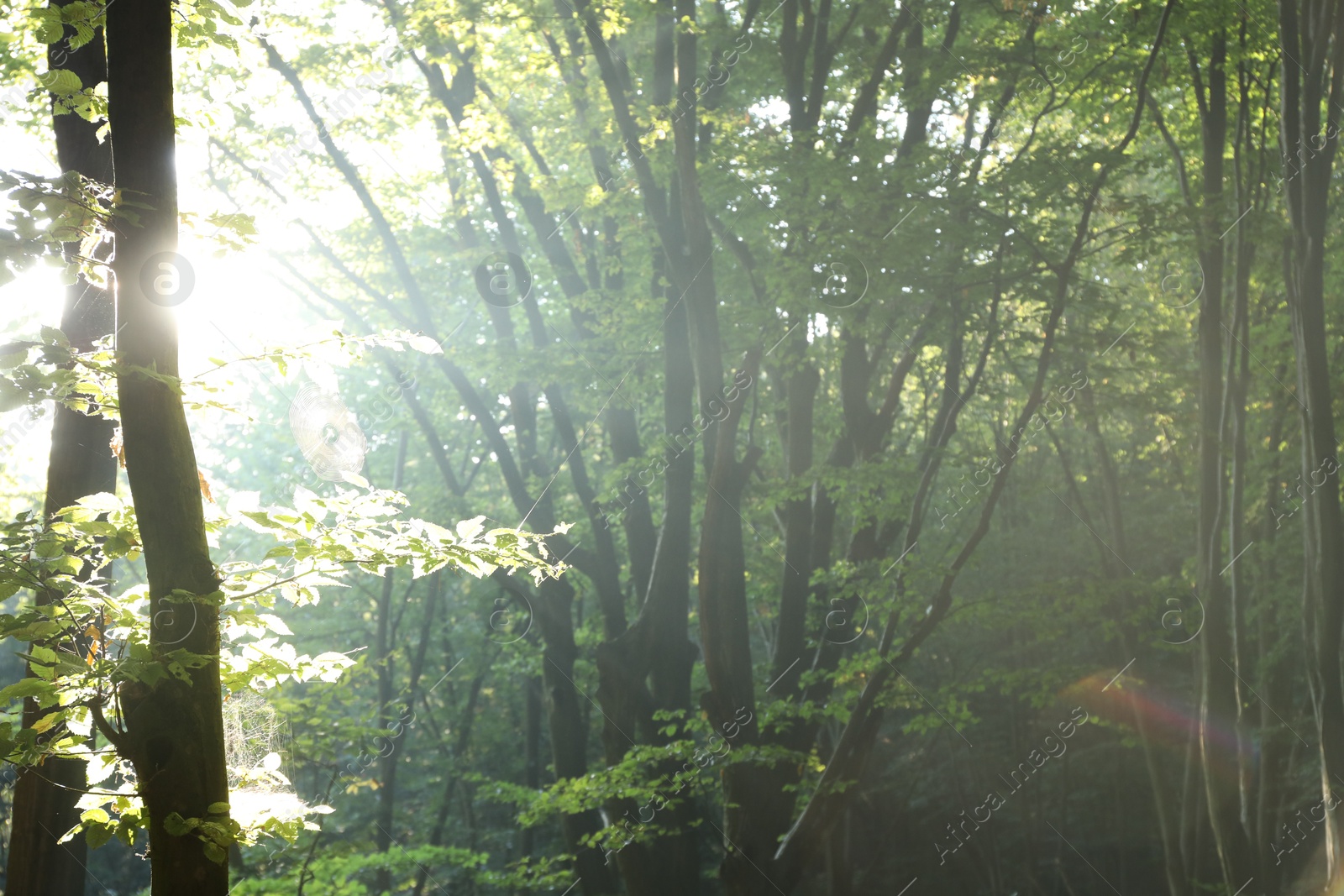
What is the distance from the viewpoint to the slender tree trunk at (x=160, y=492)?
2.19 meters

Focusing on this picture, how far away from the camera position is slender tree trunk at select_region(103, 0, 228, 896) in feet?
7.19

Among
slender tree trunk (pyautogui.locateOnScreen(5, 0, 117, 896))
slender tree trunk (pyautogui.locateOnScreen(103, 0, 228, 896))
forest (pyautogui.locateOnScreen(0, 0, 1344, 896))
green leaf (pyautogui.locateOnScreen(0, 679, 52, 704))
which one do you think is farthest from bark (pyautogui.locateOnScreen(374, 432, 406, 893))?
green leaf (pyautogui.locateOnScreen(0, 679, 52, 704))

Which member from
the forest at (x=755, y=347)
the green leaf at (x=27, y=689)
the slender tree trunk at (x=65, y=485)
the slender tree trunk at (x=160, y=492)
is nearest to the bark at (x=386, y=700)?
the forest at (x=755, y=347)

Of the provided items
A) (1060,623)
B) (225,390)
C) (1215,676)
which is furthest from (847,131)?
(225,390)

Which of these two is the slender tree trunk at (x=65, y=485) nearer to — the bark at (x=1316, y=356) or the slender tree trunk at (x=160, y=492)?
the slender tree trunk at (x=160, y=492)

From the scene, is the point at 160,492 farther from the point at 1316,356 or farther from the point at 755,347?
the point at 1316,356

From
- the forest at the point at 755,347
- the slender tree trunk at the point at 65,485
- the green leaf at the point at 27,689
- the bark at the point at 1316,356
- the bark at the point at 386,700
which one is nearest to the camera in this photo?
the green leaf at the point at 27,689

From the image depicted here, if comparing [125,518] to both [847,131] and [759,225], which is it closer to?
[759,225]

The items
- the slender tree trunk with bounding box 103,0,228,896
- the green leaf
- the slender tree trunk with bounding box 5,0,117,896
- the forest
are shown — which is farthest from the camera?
the forest

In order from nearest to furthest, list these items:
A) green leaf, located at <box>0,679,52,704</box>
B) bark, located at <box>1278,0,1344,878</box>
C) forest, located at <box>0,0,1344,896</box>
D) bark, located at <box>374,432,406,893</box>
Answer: green leaf, located at <box>0,679,52,704</box> < forest, located at <box>0,0,1344,896</box> < bark, located at <box>1278,0,1344,878</box> < bark, located at <box>374,432,406,893</box>

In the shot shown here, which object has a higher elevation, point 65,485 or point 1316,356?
point 1316,356

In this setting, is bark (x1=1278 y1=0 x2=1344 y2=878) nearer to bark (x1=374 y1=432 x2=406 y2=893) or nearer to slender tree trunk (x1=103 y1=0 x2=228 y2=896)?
slender tree trunk (x1=103 y1=0 x2=228 y2=896)

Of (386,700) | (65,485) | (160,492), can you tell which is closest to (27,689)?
(160,492)

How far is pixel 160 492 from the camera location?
89.5 inches
